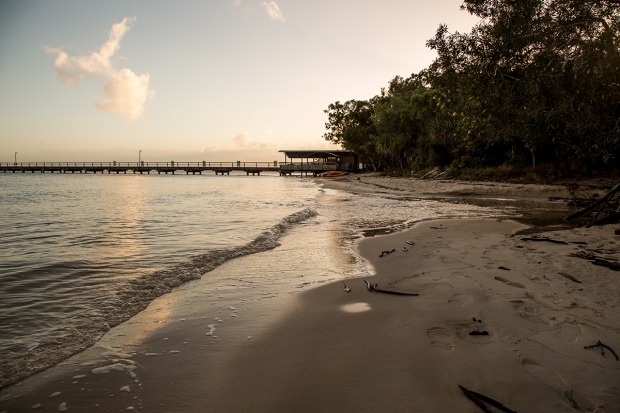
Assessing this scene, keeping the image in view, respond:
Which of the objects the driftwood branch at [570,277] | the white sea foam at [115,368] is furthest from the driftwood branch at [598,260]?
the white sea foam at [115,368]

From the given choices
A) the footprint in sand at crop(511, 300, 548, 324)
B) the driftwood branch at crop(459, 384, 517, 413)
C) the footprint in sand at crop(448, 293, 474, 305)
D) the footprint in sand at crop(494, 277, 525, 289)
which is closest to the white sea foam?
the driftwood branch at crop(459, 384, 517, 413)

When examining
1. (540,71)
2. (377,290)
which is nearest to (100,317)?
(377,290)

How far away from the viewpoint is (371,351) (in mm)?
3174

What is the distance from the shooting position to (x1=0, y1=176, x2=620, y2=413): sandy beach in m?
2.50

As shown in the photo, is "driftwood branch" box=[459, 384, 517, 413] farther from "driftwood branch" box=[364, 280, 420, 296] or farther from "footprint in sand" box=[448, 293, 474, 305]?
"driftwood branch" box=[364, 280, 420, 296]

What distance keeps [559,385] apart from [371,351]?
1.36 m

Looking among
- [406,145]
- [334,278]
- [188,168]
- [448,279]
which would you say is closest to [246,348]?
[334,278]

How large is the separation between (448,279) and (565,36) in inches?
372

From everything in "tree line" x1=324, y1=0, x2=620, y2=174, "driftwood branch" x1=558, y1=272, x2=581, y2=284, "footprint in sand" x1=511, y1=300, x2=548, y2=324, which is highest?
"tree line" x1=324, y1=0, x2=620, y2=174

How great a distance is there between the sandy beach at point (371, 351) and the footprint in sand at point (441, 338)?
2 centimetres

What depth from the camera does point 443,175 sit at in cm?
3556

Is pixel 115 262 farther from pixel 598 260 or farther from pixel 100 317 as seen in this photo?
pixel 598 260

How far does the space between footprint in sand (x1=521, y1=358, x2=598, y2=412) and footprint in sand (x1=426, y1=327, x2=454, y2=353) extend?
1.89ft

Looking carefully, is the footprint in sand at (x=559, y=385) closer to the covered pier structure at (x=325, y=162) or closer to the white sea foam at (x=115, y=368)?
the white sea foam at (x=115, y=368)
